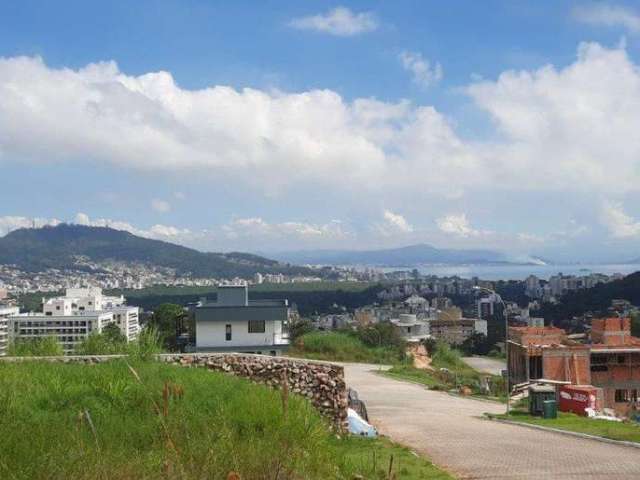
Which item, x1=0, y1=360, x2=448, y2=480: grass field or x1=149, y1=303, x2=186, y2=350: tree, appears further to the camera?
x1=149, y1=303, x2=186, y2=350: tree

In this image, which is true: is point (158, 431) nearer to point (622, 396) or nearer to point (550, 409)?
point (550, 409)

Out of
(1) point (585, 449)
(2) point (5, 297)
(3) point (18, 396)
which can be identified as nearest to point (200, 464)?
(3) point (18, 396)

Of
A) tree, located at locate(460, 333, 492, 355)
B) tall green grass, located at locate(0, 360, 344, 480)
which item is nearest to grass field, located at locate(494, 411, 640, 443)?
tall green grass, located at locate(0, 360, 344, 480)

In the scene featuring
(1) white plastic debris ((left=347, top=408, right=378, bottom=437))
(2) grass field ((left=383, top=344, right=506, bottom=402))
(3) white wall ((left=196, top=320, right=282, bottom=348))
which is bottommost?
(2) grass field ((left=383, top=344, right=506, bottom=402))

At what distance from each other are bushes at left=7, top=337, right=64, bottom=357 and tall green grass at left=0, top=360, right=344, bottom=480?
143 cm

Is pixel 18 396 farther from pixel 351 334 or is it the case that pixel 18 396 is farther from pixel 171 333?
pixel 351 334

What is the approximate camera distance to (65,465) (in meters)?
5.80

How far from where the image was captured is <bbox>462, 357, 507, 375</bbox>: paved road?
43.1 meters

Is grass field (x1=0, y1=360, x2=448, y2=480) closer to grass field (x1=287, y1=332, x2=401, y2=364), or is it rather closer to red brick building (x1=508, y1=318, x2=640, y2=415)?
grass field (x1=287, y1=332, x2=401, y2=364)

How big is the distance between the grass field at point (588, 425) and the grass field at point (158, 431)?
16.1 feet

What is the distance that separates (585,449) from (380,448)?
3.75m

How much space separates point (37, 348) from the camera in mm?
13961

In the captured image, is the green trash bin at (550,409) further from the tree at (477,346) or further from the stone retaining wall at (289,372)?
the tree at (477,346)

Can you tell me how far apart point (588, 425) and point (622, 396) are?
1790 cm
